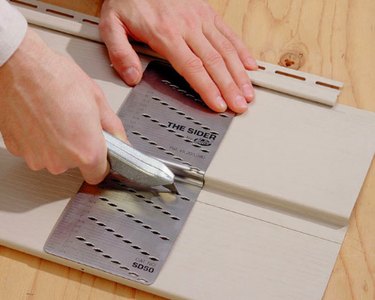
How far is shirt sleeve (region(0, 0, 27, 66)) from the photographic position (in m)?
1.06

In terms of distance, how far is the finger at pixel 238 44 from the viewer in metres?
1.33

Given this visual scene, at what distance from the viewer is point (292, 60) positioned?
1385 mm

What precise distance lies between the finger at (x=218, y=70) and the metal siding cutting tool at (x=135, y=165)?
0.18 meters

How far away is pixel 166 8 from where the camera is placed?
1.36m

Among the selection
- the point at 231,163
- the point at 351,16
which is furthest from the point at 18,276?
the point at 351,16

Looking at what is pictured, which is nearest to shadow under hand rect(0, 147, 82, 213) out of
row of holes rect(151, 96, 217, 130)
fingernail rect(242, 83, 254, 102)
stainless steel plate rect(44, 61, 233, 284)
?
stainless steel plate rect(44, 61, 233, 284)

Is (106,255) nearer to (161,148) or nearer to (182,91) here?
(161,148)

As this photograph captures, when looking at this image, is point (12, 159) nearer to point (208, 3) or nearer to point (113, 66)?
point (113, 66)

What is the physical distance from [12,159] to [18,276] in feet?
0.60

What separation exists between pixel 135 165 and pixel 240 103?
22 cm

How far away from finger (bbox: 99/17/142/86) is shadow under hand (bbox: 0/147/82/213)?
0.18 meters

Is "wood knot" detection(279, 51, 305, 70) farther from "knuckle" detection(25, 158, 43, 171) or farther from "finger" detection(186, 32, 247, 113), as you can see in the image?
"knuckle" detection(25, 158, 43, 171)

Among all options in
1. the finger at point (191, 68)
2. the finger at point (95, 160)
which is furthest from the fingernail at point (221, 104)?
the finger at point (95, 160)

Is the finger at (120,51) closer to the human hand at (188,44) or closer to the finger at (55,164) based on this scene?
the human hand at (188,44)
